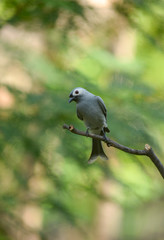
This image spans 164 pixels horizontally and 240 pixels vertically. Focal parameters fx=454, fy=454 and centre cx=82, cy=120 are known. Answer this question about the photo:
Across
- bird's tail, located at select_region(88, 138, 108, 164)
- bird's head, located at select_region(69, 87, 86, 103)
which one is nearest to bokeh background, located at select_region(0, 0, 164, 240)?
bird's tail, located at select_region(88, 138, 108, 164)

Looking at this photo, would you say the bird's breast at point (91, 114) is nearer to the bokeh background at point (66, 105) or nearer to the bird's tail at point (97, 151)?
the bird's tail at point (97, 151)

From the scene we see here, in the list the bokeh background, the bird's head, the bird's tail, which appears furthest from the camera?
the bokeh background

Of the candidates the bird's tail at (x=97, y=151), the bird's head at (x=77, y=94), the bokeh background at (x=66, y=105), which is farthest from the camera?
the bokeh background at (x=66, y=105)

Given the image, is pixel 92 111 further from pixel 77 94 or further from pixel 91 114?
pixel 77 94

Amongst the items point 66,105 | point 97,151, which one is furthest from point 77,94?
point 66,105

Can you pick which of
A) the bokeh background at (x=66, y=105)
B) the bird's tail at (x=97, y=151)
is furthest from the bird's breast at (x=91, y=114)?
the bokeh background at (x=66, y=105)

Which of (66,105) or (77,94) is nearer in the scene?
(77,94)

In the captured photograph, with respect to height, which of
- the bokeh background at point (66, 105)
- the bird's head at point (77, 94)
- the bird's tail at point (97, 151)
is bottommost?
the bird's tail at point (97, 151)

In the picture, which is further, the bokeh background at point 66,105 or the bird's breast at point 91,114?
the bokeh background at point 66,105

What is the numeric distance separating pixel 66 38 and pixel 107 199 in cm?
239

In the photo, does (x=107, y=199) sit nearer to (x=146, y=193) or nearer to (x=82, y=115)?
(x=146, y=193)

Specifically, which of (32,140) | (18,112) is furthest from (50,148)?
(18,112)

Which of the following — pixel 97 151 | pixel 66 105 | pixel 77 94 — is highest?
pixel 66 105

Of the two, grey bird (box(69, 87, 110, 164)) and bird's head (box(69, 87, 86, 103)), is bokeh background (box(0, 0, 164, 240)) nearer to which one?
grey bird (box(69, 87, 110, 164))
